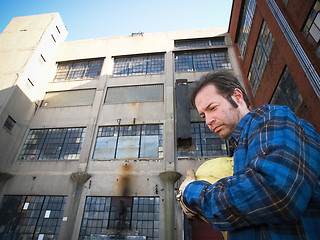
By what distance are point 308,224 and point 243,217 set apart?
0.40 metres

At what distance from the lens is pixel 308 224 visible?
103 cm

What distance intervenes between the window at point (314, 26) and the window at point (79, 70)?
1595 centimetres

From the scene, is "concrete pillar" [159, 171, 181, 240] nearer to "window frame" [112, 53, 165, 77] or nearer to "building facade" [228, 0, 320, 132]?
"building facade" [228, 0, 320, 132]

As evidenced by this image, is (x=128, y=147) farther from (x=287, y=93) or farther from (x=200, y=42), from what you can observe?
(x=200, y=42)

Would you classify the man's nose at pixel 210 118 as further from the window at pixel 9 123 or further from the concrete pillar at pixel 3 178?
the window at pixel 9 123

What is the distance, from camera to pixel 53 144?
13.7 meters

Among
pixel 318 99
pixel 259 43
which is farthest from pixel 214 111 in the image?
pixel 259 43

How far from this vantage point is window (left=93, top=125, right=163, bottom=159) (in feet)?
40.9

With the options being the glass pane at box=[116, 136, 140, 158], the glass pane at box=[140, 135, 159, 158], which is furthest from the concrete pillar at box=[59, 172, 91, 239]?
the glass pane at box=[140, 135, 159, 158]

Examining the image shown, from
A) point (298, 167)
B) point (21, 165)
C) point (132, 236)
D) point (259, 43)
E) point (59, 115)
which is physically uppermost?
point (259, 43)

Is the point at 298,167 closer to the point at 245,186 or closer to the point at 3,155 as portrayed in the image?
the point at 245,186

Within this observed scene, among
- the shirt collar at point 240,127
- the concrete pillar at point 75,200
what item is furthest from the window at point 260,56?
the concrete pillar at point 75,200

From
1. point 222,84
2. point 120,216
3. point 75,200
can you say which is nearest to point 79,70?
point 75,200

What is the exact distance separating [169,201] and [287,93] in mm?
9019
